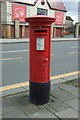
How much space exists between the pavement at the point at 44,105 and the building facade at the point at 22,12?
2252 centimetres

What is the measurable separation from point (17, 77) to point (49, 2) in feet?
90.8

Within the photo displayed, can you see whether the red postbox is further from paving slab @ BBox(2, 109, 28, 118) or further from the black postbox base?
paving slab @ BBox(2, 109, 28, 118)

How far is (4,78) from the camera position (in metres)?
4.83

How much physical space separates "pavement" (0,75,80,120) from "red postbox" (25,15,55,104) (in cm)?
20

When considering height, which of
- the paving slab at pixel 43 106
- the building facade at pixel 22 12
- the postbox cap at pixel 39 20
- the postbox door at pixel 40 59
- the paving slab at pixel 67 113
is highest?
the building facade at pixel 22 12

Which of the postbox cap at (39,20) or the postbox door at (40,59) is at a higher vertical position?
the postbox cap at (39,20)

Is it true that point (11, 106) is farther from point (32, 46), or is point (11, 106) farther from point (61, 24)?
point (61, 24)

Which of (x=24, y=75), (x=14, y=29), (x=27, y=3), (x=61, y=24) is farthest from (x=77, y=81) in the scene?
(x=61, y=24)

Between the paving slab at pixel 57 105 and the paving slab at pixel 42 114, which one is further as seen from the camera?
the paving slab at pixel 57 105

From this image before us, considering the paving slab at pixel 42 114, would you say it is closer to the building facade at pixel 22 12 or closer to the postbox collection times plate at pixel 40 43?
the postbox collection times plate at pixel 40 43

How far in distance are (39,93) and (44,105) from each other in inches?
9.6

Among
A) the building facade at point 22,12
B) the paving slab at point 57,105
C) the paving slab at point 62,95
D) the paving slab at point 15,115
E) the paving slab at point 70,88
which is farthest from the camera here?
the building facade at point 22,12

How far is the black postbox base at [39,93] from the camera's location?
10.3ft

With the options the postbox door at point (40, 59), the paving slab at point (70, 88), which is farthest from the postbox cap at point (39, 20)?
the paving slab at point (70, 88)
